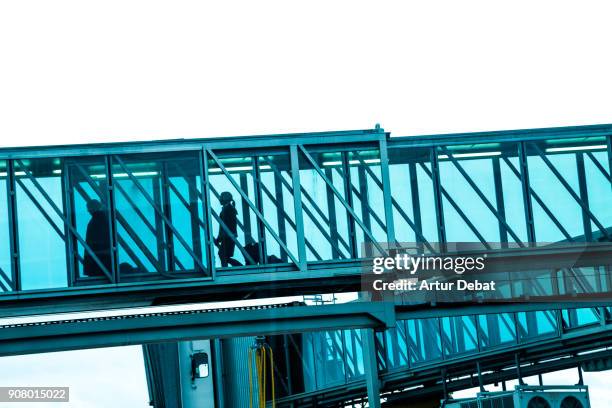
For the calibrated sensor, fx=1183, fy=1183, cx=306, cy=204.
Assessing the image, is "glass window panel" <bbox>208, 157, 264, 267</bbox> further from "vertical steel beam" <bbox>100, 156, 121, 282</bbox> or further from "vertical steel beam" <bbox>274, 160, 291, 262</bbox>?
"vertical steel beam" <bbox>100, 156, 121, 282</bbox>

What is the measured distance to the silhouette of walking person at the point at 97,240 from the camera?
27875 millimetres

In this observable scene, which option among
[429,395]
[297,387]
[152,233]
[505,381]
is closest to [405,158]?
[152,233]

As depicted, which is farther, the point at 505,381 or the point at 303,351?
the point at 303,351

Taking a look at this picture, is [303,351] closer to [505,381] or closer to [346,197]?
[505,381]

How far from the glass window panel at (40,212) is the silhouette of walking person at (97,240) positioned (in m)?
0.58

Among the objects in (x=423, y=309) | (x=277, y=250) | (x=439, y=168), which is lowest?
(x=423, y=309)

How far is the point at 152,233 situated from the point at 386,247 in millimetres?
5658

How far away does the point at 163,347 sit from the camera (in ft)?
172

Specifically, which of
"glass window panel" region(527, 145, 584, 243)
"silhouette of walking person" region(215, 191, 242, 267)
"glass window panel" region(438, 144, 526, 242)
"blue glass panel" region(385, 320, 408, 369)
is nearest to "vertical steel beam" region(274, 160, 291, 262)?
"silhouette of walking person" region(215, 191, 242, 267)

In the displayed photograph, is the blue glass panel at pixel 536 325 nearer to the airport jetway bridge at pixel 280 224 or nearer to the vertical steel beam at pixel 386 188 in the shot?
the airport jetway bridge at pixel 280 224

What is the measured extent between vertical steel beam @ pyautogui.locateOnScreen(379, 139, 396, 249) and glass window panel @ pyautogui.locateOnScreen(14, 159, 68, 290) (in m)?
7.75

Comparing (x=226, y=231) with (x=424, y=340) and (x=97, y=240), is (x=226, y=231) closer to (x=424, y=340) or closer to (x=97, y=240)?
(x=97, y=240)

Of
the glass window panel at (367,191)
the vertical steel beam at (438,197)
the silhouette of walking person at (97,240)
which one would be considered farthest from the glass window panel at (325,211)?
the silhouette of walking person at (97,240)

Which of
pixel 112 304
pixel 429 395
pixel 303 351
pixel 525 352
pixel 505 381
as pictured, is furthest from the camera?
pixel 303 351
